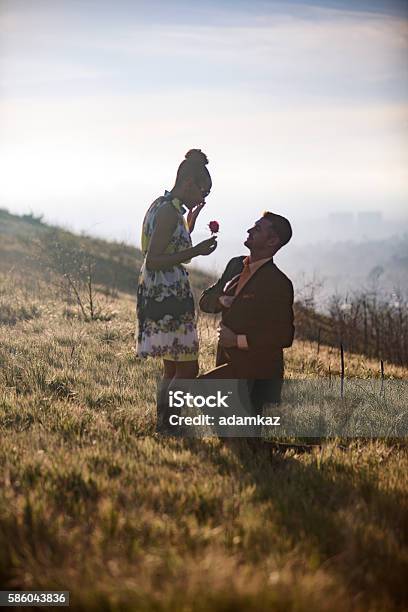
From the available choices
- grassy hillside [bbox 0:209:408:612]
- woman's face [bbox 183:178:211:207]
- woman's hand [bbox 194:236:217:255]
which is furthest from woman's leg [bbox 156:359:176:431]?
woman's face [bbox 183:178:211:207]

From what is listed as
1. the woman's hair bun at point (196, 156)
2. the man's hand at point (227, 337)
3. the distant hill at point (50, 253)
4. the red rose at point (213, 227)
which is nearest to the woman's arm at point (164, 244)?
the red rose at point (213, 227)

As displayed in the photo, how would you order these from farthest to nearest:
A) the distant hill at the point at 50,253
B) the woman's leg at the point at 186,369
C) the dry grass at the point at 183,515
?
the distant hill at the point at 50,253 < the woman's leg at the point at 186,369 < the dry grass at the point at 183,515

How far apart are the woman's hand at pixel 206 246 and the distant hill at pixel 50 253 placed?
10.9 meters

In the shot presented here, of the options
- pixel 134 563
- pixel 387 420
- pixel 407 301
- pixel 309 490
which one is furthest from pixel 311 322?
pixel 134 563

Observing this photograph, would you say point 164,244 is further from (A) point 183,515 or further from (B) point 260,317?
(A) point 183,515

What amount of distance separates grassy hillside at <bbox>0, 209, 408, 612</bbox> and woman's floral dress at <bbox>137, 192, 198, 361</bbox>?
0.70 m

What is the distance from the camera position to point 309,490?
3617mm

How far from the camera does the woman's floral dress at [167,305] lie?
4594mm

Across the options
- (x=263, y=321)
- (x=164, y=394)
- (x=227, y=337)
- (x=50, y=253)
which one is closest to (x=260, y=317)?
(x=263, y=321)

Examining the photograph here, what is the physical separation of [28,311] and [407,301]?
8862 mm

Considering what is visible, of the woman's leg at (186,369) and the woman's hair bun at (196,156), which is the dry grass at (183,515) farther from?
the woman's hair bun at (196,156)

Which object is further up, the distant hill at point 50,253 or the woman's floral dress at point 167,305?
the distant hill at point 50,253

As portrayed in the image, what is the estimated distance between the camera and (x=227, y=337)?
466 cm

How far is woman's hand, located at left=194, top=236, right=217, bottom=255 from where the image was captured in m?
4.36
